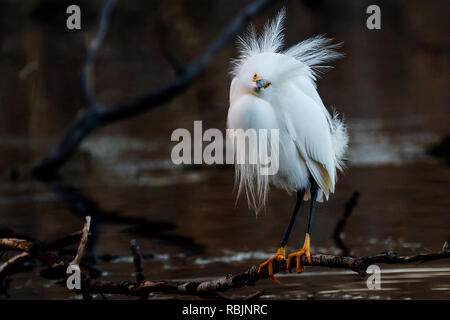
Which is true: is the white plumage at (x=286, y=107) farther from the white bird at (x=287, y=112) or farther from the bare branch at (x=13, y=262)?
the bare branch at (x=13, y=262)

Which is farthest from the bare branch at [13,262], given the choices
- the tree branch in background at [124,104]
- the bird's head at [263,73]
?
the tree branch in background at [124,104]

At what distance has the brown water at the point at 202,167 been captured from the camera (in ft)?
23.5

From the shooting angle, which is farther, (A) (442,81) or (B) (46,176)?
(A) (442,81)

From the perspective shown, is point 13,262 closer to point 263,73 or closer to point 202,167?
point 263,73

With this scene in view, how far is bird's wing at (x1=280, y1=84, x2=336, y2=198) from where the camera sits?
4.96 meters

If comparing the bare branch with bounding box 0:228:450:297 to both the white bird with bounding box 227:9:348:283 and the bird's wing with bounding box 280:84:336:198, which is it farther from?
the bird's wing with bounding box 280:84:336:198

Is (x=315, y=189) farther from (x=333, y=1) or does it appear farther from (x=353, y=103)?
(x=333, y=1)

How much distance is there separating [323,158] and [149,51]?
14044 mm

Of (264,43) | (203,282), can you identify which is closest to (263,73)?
(264,43)

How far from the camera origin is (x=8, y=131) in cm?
1461

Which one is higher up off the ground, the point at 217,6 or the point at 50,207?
the point at 217,6
